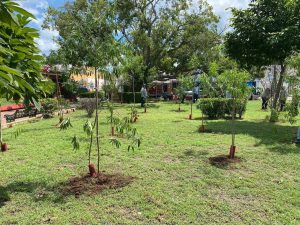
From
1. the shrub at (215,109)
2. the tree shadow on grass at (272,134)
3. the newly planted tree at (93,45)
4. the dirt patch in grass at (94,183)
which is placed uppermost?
the newly planted tree at (93,45)

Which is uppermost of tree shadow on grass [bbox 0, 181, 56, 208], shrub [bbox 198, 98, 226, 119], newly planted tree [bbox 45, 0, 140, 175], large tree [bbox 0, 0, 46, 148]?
newly planted tree [bbox 45, 0, 140, 175]

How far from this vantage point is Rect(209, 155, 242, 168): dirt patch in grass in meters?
6.29

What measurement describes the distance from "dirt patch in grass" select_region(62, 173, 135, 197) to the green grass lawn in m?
0.14

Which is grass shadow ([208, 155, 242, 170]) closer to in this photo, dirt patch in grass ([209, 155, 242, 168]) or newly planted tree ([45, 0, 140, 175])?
dirt patch in grass ([209, 155, 242, 168])

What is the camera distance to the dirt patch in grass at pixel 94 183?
4.91m

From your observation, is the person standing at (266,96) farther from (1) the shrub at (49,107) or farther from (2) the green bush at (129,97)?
(2) the green bush at (129,97)

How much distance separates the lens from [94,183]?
5.21 meters

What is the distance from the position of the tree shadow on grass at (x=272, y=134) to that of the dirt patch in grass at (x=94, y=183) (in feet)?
13.3

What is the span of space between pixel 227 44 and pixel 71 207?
32.9ft

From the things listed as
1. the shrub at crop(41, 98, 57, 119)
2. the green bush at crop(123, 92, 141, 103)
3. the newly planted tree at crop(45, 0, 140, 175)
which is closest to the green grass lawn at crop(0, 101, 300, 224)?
the newly planted tree at crop(45, 0, 140, 175)

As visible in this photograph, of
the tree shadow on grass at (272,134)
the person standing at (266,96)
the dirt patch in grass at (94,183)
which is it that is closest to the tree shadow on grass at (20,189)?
the dirt patch in grass at (94,183)

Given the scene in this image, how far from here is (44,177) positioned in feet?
18.5

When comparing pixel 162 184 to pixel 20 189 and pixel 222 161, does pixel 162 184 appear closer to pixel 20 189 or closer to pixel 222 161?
pixel 222 161

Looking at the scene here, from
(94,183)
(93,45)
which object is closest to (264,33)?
(93,45)
